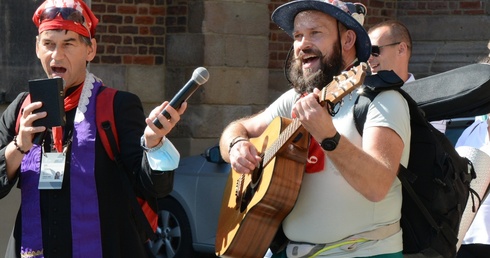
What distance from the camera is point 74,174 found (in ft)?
14.1

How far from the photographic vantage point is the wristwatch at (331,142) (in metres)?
3.83

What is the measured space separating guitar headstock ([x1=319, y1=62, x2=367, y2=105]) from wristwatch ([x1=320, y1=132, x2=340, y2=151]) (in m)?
0.12

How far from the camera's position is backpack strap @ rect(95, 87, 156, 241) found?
433cm

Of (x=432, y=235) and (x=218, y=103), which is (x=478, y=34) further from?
(x=432, y=235)

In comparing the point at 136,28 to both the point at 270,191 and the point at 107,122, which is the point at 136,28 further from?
the point at 270,191

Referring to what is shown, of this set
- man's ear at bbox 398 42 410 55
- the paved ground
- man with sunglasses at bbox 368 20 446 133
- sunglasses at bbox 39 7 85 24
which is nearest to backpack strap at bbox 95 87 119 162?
sunglasses at bbox 39 7 85 24

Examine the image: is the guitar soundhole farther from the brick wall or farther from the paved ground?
the brick wall

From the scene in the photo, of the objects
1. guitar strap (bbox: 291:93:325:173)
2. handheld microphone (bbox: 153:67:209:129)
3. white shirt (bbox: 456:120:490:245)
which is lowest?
white shirt (bbox: 456:120:490:245)

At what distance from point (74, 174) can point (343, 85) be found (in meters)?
1.14

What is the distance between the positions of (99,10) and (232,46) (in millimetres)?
1397

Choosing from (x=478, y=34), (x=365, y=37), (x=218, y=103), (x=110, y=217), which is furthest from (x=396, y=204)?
(x=478, y=34)

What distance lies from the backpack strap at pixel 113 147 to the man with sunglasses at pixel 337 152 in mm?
411

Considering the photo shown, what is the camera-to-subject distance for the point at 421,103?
4699 mm

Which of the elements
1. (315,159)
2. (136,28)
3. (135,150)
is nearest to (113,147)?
(135,150)
